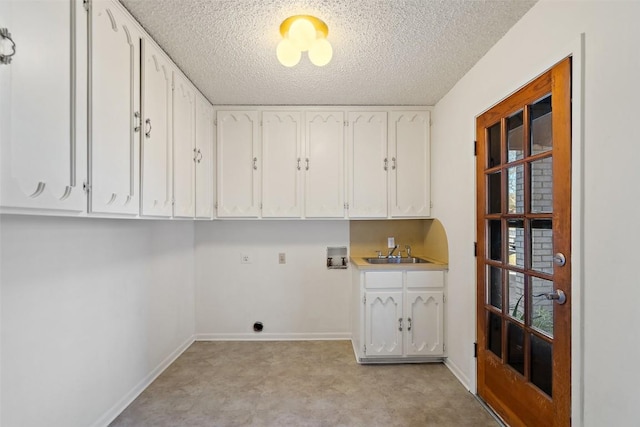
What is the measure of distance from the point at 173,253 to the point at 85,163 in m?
1.68

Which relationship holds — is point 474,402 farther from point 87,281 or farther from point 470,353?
point 87,281

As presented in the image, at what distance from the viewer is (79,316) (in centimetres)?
170

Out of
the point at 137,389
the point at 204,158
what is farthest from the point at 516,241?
the point at 137,389

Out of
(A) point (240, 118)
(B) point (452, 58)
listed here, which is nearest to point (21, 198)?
(A) point (240, 118)

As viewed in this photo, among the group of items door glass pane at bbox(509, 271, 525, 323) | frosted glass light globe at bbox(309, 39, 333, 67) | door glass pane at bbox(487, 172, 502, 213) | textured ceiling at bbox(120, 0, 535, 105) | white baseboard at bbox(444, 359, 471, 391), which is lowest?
white baseboard at bbox(444, 359, 471, 391)

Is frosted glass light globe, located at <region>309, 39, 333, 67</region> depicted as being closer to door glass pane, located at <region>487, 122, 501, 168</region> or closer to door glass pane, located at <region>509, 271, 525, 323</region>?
door glass pane, located at <region>487, 122, 501, 168</region>

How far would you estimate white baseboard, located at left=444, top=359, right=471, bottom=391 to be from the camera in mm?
2303

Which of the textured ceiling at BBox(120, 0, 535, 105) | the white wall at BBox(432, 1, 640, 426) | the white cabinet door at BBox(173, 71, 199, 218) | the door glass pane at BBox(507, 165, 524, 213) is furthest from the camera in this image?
the white cabinet door at BBox(173, 71, 199, 218)

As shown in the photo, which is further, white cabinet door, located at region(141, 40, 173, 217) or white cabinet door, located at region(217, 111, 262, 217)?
white cabinet door, located at region(217, 111, 262, 217)

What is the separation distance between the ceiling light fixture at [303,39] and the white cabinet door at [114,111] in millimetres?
806

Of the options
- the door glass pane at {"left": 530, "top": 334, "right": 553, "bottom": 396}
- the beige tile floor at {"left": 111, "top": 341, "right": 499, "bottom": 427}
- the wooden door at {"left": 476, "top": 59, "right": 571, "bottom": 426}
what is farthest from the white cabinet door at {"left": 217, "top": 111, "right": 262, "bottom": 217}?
the door glass pane at {"left": 530, "top": 334, "right": 553, "bottom": 396}

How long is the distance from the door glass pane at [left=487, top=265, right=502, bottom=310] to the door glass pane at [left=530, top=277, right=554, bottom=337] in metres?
0.31

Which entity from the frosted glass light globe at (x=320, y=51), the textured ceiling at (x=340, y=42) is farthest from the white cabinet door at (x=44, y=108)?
the frosted glass light globe at (x=320, y=51)

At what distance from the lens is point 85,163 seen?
1270 mm
